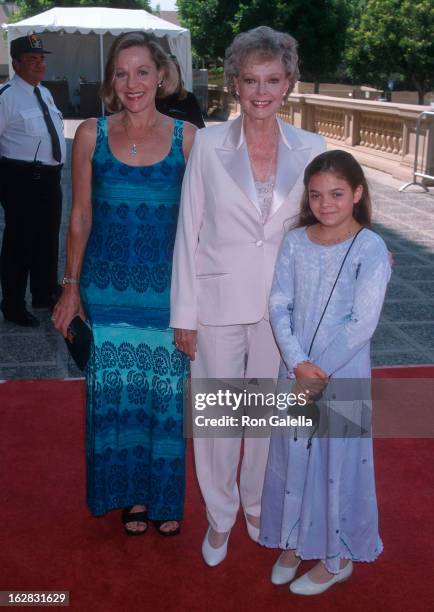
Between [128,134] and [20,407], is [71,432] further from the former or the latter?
[128,134]

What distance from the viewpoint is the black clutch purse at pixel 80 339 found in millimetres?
3105

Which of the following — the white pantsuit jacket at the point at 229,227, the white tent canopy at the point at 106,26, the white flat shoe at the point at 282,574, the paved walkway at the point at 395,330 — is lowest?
the paved walkway at the point at 395,330

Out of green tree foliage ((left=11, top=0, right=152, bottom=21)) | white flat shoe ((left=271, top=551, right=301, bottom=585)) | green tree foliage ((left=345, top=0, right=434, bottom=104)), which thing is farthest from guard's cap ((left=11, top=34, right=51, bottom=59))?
green tree foliage ((left=11, top=0, right=152, bottom=21))

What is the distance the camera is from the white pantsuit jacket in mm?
2762

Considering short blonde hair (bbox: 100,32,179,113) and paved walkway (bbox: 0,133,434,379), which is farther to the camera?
paved walkway (bbox: 0,133,434,379)

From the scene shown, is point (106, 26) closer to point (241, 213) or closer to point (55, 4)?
point (241, 213)

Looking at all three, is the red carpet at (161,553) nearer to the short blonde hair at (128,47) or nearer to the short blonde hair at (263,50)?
the short blonde hair at (128,47)

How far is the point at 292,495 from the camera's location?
2803 mm

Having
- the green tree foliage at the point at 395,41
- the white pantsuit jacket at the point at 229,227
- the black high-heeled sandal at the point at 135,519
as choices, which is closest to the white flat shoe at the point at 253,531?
the black high-heeled sandal at the point at 135,519

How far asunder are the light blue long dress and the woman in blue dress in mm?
501

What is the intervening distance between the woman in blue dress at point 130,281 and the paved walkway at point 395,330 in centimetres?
198

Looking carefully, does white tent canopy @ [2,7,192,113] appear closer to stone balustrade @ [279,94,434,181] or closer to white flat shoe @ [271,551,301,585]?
stone balustrade @ [279,94,434,181]

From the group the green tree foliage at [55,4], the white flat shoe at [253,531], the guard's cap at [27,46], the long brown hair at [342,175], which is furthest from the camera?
the green tree foliage at [55,4]

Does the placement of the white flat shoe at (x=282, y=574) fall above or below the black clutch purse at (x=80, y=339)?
below
